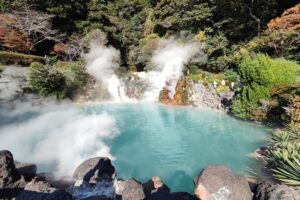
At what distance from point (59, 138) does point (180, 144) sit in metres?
5.60

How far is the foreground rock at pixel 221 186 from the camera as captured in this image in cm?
577

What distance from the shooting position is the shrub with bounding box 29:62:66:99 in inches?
673

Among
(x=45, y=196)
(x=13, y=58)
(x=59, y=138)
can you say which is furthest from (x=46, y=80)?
(x=45, y=196)

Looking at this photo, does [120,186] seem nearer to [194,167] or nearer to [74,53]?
[194,167]

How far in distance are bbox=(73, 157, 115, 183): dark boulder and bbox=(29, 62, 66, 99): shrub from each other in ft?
39.2

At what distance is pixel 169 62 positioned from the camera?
22656mm

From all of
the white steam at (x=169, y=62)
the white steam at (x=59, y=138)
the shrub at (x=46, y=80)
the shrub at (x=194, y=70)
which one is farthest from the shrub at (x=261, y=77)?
the shrub at (x=46, y=80)

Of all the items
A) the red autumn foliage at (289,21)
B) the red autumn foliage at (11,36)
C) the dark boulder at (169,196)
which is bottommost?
the dark boulder at (169,196)

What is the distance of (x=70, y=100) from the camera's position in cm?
1997

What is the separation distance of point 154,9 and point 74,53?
10.9m

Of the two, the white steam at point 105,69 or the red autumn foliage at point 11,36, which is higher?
the red autumn foliage at point 11,36

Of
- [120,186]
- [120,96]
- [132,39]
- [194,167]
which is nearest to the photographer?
[120,186]

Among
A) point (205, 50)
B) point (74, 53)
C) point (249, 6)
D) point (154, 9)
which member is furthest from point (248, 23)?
point (74, 53)

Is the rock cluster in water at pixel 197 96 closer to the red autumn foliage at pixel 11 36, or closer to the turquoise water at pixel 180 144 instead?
the turquoise water at pixel 180 144
